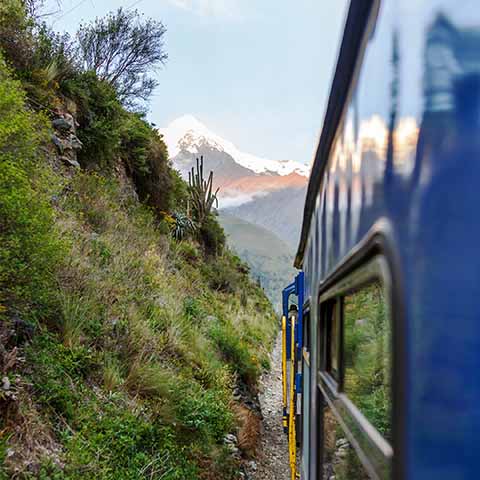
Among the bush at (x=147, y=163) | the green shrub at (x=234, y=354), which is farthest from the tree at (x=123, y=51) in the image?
the green shrub at (x=234, y=354)

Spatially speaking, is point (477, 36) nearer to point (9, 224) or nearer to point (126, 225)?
point (9, 224)

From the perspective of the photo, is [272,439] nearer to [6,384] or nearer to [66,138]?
[6,384]

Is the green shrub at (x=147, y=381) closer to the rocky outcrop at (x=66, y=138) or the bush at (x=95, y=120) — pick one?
the rocky outcrop at (x=66, y=138)

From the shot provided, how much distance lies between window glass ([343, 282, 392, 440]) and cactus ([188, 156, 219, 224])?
14920 millimetres

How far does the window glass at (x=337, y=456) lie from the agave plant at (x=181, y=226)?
1152cm

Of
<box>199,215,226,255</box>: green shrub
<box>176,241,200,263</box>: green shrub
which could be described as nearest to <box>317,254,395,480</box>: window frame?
<box>176,241,200,263</box>: green shrub

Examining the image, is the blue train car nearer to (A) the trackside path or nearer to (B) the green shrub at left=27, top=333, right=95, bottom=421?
(B) the green shrub at left=27, top=333, right=95, bottom=421

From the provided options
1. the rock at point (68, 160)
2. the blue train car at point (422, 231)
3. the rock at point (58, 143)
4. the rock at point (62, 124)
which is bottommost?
the blue train car at point (422, 231)

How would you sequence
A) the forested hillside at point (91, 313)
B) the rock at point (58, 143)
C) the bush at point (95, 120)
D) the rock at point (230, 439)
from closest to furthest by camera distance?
the forested hillside at point (91, 313) < the rock at point (230, 439) < the rock at point (58, 143) < the bush at point (95, 120)

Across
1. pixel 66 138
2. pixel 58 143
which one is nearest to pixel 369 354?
pixel 58 143

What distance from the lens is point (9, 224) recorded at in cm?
429

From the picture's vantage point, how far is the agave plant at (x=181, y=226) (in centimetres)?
1372

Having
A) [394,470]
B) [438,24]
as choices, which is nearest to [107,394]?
[394,470]

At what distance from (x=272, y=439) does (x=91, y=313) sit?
4.31 meters
